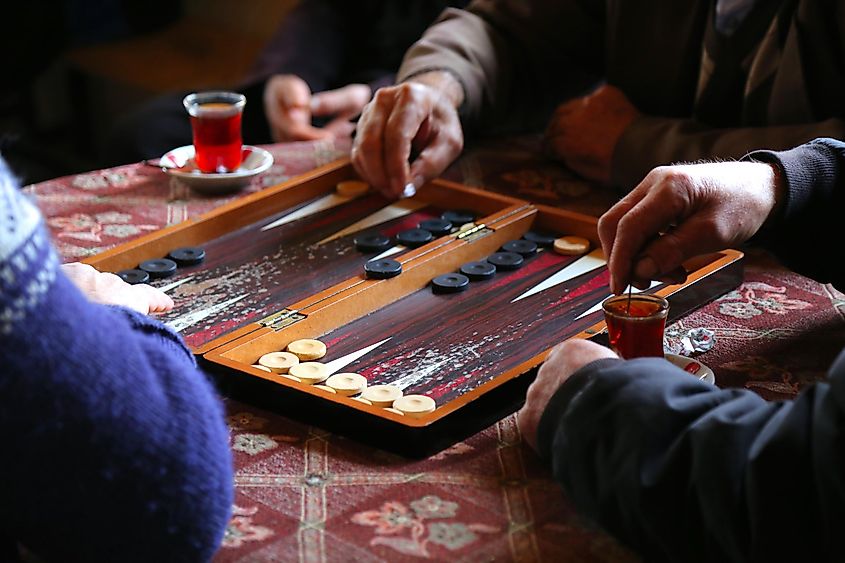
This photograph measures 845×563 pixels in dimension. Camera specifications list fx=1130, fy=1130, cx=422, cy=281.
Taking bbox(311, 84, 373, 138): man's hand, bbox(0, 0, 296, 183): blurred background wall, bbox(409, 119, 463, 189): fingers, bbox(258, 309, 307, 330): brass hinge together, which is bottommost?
bbox(0, 0, 296, 183): blurred background wall

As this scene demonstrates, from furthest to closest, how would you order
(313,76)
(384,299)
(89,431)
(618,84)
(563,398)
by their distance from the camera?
(313,76), (618,84), (384,299), (563,398), (89,431)

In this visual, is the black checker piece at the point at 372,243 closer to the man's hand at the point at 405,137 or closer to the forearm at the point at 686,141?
the man's hand at the point at 405,137

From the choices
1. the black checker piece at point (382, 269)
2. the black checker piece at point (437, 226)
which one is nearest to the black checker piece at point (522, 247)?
the black checker piece at point (437, 226)

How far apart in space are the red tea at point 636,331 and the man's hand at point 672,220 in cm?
7

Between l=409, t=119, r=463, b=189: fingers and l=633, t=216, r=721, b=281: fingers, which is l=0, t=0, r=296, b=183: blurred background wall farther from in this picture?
l=633, t=216, r=721, b=281: fingers

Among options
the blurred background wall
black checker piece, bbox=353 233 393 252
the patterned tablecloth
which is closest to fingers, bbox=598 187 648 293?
the patterned tablecloth

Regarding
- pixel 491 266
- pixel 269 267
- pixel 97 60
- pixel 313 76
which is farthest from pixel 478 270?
pixel 97 60

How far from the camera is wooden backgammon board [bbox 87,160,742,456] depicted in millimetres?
1375

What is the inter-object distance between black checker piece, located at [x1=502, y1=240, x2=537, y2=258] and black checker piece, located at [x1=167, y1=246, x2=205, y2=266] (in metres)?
0.52

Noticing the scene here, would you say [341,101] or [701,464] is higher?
[701,464]

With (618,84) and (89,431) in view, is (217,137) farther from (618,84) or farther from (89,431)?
(89,431)

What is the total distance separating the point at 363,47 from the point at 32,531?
9.37 ft

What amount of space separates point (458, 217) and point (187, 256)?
0.51 m

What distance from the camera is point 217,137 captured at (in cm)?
221
